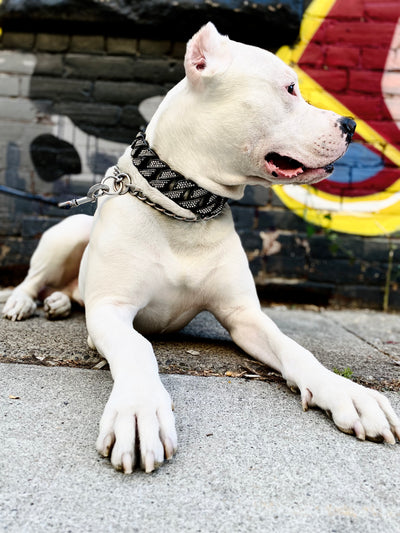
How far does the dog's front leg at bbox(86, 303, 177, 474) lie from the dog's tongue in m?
0.72

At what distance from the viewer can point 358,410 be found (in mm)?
1294

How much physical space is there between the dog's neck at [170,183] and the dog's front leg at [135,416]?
554 millimetres

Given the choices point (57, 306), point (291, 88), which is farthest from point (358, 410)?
point (57, 306)

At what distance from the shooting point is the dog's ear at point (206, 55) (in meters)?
1.61

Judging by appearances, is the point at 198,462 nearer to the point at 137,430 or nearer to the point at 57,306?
the point at 137,430

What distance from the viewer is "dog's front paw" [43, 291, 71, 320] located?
94.0 inches

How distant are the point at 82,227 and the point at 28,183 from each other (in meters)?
1.28

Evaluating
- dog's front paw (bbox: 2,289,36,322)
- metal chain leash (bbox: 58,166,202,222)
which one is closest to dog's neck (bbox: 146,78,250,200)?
metal chain leash (bbox: 58,166,202,222)

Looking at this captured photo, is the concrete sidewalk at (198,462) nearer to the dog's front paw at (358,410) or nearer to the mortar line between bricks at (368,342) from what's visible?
the dog's front paw at (358,410)

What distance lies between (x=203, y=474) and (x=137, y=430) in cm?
17

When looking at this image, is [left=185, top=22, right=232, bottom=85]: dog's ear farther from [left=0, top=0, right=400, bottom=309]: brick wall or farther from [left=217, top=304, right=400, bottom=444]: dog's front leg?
[left=0, top=0, right=400, bottom=309]: brick wall

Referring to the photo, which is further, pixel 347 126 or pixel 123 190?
pixel 123 190

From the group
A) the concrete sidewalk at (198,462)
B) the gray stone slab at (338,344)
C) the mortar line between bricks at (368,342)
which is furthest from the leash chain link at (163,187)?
the mortar line between bricks at (368,342)

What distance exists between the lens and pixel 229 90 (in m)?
1.62
